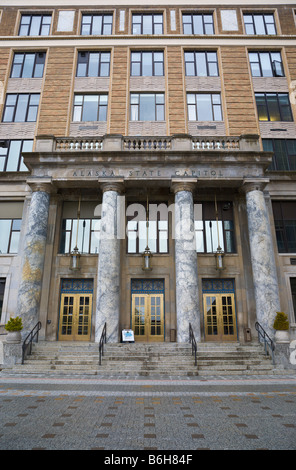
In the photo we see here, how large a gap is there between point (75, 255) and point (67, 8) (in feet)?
66.9

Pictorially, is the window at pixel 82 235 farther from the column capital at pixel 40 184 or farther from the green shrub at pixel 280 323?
the green shrub at pixel 280 323

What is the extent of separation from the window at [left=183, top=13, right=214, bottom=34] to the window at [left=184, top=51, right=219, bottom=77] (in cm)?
222

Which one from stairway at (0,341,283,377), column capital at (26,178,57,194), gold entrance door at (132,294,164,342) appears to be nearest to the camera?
stairway at (0,341,283,377)

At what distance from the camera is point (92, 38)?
2158 centimetres

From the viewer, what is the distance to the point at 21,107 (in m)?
20.0

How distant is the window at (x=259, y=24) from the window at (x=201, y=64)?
3.98 m

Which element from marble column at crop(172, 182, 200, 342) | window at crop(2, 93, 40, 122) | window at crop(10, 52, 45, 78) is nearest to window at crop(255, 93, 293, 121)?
marble column at crop(172, 182, 200, 342)

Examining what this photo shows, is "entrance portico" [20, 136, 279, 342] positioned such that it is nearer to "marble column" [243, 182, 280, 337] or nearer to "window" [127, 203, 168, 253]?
"marble column" [243, 182, 280, 337]

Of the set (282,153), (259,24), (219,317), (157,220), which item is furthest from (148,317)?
(259,24)

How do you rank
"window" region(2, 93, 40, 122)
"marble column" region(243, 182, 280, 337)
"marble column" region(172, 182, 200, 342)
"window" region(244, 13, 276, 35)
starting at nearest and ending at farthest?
1. "marble column" region(172, 182, 200, 342)
2. "marble column" region(243, 182, 280, 337)
3. "window" region(2, 93, 40, 122)
4. "window" region(244, 13, 276, 35)

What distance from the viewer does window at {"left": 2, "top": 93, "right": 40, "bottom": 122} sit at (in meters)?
19.8

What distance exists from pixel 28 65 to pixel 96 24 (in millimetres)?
6378
